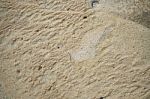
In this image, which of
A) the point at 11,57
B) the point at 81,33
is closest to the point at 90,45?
the point at 81,33

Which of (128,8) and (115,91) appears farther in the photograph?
(128,8)

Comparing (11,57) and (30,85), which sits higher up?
(11,57)

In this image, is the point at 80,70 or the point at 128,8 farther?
the point at 128,8

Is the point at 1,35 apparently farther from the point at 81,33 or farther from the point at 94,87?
the point at 94,87

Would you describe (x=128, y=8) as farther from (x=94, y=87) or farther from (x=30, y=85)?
(x=30, y=85)

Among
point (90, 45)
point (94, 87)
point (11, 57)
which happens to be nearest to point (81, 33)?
point (90, 45)

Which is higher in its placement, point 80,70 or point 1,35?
point 1,35

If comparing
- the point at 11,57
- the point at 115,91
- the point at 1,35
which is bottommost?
the point at 115,91
